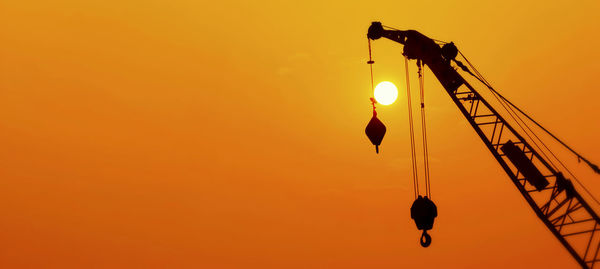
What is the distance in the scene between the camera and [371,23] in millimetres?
16016

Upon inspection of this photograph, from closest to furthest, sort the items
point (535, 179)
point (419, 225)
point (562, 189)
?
1. point (419, 225)
2. point (535, 179)
3. point (562, 189)

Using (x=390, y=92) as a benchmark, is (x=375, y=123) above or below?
below

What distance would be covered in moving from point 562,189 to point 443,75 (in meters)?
5.14

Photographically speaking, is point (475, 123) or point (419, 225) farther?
point (475, 123)

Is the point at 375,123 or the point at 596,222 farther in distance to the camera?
the point at 596,222

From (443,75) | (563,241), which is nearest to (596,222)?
(563,241)

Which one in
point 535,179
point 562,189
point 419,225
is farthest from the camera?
point 562,189

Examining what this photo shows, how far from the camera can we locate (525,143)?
53.0ft

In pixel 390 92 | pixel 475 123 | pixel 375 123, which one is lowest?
pixel 375 123

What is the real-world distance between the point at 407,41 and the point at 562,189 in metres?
6.71

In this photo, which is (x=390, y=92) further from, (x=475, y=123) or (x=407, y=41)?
(x=475, y=123)

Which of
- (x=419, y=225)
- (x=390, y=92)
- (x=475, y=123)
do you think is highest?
(x=475, y=123)

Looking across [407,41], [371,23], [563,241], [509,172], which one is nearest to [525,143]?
[509,172]

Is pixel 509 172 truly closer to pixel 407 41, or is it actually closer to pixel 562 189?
pixel 562 189
